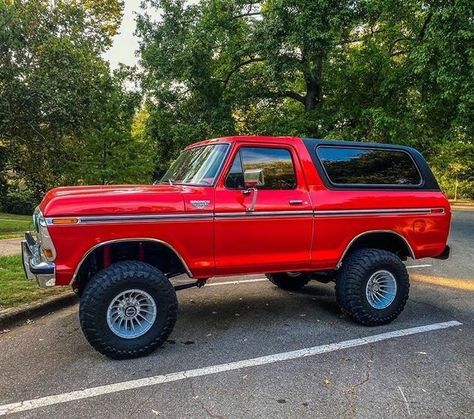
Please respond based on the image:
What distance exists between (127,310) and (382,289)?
293 centimetres

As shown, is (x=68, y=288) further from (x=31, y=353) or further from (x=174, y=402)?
(x=174, y=402)

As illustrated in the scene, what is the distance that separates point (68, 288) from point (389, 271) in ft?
14.2

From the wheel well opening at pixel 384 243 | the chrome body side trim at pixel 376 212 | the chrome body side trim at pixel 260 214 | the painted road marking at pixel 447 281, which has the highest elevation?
the chrome body side trim at pixel 260 214

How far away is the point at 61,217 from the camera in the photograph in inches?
150

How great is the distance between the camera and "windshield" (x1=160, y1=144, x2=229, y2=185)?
180 inches

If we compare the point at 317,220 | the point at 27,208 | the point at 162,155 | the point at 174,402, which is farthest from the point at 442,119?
the point at 27,208

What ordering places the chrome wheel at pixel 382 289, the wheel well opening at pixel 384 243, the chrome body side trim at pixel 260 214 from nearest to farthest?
the chrome body side trim at pixel 260 214 < the chrome wheel at pixel 382 289 < the wheel well opening at pixel 384 243

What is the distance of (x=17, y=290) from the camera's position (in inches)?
228

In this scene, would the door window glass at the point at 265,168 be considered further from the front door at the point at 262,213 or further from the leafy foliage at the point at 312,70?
the leafy foliage at the point at 312,70

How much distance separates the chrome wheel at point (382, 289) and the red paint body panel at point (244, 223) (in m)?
0.52

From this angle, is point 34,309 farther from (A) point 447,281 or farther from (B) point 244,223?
(A) point 447,281

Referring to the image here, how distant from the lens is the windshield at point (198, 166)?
458 cm

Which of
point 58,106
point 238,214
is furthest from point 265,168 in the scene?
point 58,106

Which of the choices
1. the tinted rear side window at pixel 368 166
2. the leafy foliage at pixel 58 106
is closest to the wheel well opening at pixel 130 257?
the tinted rear side window at pixel 368 166
